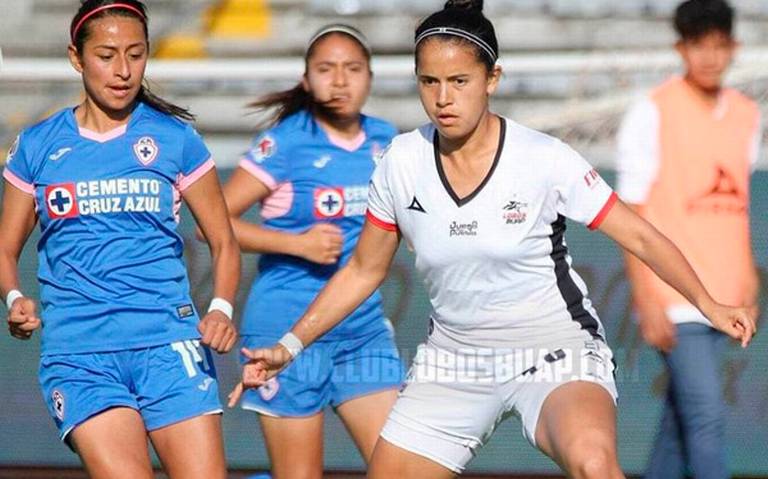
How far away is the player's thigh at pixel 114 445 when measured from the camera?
4391 mm

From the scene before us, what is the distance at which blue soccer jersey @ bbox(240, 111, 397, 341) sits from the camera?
578 centimetres

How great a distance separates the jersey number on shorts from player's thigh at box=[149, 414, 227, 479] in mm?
159

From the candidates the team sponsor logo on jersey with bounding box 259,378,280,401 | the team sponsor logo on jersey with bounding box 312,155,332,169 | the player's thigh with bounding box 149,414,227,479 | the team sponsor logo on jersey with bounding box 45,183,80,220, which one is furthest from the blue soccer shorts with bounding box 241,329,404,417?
the team sponsor logo on jersey with bounding box 45,183,80,220

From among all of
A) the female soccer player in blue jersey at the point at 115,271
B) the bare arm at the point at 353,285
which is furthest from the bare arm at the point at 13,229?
the bare arm at the point at 353,285

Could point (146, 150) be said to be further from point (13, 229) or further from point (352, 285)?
point (352, 285)

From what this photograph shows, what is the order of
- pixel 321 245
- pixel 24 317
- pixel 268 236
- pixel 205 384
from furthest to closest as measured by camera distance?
pixel 268 236 → pixel 321 245 → pixel 205 384 → pixel 24 317

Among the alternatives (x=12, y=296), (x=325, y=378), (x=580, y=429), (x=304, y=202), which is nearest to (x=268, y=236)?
(x=304, y=202)

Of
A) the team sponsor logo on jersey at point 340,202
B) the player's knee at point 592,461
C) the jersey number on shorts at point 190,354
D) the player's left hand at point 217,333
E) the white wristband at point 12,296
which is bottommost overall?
the player's knee at point 592,461

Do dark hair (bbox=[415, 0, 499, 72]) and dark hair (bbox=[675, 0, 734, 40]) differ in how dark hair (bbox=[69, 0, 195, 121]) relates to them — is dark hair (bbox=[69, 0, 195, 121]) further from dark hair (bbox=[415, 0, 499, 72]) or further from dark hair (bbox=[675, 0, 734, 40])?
dark hair (bbox=[675, 0, 734, 40])

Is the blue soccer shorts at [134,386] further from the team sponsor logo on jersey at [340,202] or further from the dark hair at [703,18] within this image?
the dark hair at [703,18]

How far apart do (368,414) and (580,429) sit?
158 centimetres

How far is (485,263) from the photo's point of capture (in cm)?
445

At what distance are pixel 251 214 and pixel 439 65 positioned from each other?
11.9 feet

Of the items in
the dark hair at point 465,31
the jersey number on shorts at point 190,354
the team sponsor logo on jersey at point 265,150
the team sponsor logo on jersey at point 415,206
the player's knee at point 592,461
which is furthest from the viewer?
the team sponsor logo on jersey at point 265,150
